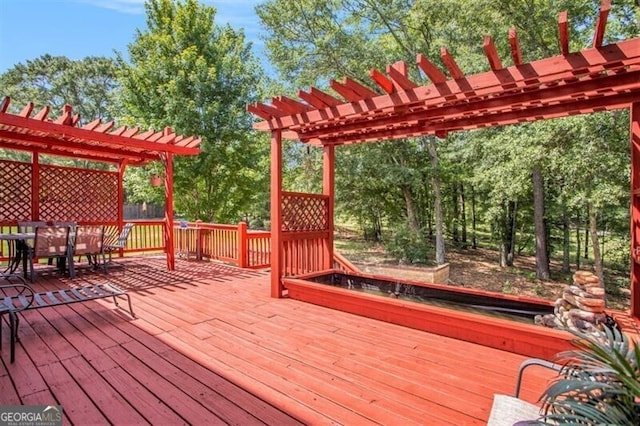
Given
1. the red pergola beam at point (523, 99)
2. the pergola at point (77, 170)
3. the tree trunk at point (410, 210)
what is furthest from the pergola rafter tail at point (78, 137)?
the tree trunk at point (410, 210)

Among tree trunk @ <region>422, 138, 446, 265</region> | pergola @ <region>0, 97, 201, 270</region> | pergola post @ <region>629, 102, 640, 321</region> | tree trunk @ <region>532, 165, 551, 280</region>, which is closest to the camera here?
pergola post @ <region>629, 102, 640, 321</region>

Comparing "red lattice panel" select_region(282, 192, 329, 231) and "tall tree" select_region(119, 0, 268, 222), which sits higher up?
"tall tree" select_region(119, 0, 268, 222)

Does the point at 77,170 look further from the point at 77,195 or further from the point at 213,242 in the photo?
the point at 213,242

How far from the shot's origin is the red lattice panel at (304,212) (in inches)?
190

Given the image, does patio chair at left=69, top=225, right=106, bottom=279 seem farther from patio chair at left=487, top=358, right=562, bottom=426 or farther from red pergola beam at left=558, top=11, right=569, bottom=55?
red pergola beam at left=558, top=11, right=569, bottom=55

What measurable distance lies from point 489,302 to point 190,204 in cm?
914

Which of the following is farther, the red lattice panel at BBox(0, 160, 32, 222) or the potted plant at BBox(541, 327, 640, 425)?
the red lattice panel at BBox(0, 160, 32, 222)

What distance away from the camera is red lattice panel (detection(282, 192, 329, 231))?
4820mm

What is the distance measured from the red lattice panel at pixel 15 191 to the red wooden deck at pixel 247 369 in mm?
3762

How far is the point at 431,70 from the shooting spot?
279 cm

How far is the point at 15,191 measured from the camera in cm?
651

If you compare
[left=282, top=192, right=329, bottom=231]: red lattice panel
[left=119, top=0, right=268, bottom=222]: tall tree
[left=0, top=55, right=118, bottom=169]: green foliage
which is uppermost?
[left=0, top=55, right=118, bottom=169]: green foliage

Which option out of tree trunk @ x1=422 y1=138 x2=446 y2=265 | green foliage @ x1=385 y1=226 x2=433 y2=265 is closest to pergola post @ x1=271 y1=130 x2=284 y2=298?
green foliage @ x1=385 y1=226 x2=433 y2=265

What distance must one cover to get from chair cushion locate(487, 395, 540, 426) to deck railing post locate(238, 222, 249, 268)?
18.9 feet
